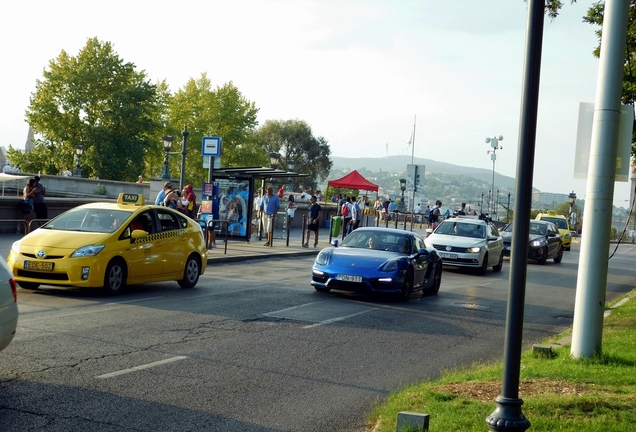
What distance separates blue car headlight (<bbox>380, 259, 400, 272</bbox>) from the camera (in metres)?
16.1

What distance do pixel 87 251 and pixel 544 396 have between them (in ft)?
29.4

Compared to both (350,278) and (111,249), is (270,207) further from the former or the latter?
(111,249)

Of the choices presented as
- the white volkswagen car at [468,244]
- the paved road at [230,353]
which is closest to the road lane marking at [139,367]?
the paved road at [230,353]

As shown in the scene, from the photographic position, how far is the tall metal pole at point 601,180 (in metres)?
9.47

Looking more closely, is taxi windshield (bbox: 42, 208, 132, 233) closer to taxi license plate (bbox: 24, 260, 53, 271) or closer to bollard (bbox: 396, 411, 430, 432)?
taxi license plate (bbox: 24, 260, 53, 271)

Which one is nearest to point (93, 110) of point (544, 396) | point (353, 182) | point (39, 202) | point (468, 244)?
point (353, 182)

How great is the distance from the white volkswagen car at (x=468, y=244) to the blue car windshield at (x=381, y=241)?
7.00 metres

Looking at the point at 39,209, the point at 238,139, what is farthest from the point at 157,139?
the point at 39,209

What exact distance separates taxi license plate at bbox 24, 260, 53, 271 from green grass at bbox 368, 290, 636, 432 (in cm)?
740

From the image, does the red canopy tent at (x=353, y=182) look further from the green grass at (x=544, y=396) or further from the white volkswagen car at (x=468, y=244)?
the green grass at (x=544, y=396)

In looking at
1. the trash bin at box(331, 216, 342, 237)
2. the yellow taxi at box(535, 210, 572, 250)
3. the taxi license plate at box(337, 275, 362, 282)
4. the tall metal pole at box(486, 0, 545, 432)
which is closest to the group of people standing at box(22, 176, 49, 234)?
the taxi license plate at box(337, 275, 362, 282)

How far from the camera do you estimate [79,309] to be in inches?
501

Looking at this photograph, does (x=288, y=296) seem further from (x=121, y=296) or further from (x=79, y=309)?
(x=79, y=309)

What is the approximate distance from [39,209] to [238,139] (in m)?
64.2
